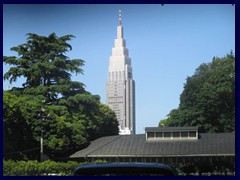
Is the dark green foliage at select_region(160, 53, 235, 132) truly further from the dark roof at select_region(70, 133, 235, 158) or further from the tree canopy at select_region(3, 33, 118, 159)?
the tree canopy at select_region(3, 33, 118, 159)

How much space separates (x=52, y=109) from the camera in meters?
11.0

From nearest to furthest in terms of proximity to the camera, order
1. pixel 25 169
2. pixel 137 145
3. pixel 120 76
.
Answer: pixel 25 169 → pixel 120 76 → pixel 137 145

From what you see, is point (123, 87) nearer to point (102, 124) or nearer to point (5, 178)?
point (5, 178)

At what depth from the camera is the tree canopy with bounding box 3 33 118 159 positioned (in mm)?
9320

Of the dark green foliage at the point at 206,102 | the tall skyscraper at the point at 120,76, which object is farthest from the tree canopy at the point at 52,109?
the dark green foliage at the point at 206,102

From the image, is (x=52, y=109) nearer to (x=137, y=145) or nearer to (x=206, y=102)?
(x=137, y=145)

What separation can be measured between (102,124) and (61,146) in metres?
1.43


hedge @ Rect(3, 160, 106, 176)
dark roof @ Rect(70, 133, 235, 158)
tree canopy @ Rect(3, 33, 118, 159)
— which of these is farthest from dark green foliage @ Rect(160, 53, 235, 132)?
hedge @ Rect(3, 160, 106, 176)

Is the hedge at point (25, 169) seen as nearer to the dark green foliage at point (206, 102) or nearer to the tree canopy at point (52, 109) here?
the tree canopy at point (52, 109)

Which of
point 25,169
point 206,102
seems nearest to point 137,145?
point 206,102

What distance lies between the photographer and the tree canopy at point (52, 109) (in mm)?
9320

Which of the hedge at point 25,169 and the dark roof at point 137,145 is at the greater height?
the hedge at point 25,169
